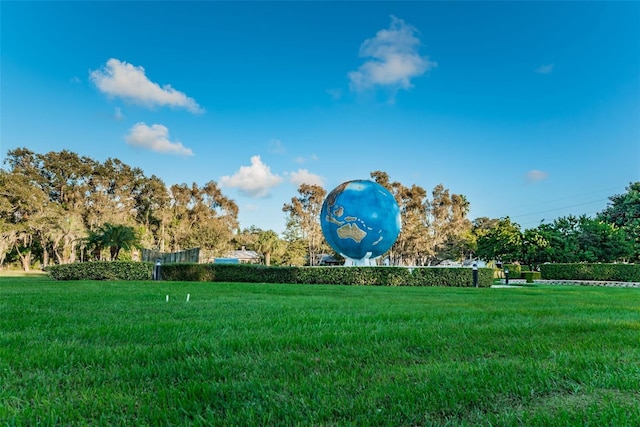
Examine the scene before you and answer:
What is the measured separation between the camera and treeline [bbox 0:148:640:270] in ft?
113

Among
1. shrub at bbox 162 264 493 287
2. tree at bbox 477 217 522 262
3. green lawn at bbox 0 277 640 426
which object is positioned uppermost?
tree at bbox 477 217 522 262

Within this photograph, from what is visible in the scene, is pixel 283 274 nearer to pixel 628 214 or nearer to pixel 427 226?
pixel 628 214

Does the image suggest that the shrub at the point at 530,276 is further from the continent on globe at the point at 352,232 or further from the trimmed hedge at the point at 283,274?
the continent on globe at the point at 352,232

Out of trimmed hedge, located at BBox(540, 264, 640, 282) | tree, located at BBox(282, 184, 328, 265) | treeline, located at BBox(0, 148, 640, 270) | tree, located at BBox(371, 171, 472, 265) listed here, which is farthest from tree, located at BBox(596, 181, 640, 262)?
tree, located at BBox(282, 184, 328, 265)

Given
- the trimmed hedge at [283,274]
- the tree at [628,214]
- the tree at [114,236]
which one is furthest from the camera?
the tree at [628,214]

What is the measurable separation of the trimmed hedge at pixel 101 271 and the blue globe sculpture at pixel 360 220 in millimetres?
10734

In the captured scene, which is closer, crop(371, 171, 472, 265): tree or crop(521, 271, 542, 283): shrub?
crop(521, 271, 542, 283): shrub

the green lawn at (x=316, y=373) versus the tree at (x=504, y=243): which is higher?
the tree at (x=504, y=243)

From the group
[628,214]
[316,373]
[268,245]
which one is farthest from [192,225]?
[316,373]

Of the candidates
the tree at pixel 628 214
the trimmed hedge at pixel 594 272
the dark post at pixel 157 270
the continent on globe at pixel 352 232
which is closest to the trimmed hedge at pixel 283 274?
the dark post at pixel 157 270

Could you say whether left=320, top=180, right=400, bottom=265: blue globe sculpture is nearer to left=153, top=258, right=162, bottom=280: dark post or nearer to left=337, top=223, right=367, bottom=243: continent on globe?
left=337, top=223, right=367, bottom=243: continent on globe

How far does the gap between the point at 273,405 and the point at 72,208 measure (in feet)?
163

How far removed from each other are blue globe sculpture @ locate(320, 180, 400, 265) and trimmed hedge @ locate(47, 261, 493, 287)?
262 centimetres

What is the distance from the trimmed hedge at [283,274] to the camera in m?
21.4
